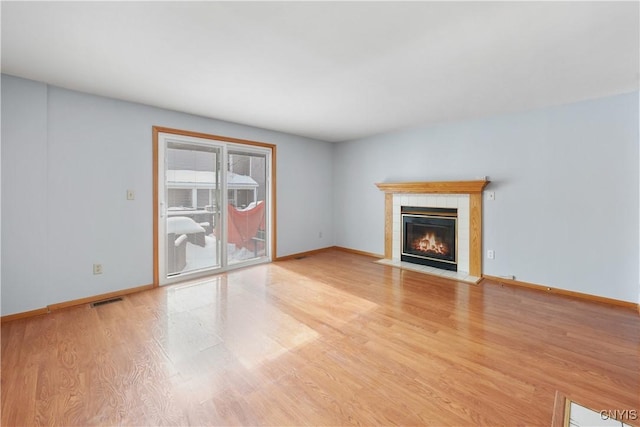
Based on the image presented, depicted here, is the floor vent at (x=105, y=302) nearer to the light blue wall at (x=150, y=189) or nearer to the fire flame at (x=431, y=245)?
the light blue wall at (x=150, y=189)

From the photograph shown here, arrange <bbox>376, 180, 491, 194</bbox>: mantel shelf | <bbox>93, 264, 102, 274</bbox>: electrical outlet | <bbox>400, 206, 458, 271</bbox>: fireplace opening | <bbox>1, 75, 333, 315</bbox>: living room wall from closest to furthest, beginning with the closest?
<bbox>1, 75, 333, 315</bbox>: living room wall
<bbox>93, 264, 102, 274</bbox>: electrical outlet
<bbox>376, 180, 491, 194</bbox>: mantel shelf
<bbox>400, 206, 458, 271</bbox>: fireplace opening

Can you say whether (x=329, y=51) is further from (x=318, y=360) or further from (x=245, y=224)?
(x=245, y=224)

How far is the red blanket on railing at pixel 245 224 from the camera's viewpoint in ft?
14.5

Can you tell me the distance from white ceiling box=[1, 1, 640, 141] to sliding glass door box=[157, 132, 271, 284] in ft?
2.53

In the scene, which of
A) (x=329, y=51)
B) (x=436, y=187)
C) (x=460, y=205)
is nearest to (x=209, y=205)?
(x=329, y=51)

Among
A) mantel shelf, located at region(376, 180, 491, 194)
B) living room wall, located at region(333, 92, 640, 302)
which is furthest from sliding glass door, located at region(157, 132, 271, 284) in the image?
living room wall, located at region(333, 92, 640, 302)

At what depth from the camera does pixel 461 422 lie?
4.81ft

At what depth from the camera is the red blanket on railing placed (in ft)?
14.5

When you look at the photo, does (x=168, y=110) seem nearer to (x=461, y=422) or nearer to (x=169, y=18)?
(x=169, y=18)

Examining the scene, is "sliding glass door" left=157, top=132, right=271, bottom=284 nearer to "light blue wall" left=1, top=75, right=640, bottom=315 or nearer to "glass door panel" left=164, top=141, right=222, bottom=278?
"glass door panel" left=164, top=141, right=222, bottom=278

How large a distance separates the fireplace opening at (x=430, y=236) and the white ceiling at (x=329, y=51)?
5.77 ft

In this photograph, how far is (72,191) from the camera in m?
2.96

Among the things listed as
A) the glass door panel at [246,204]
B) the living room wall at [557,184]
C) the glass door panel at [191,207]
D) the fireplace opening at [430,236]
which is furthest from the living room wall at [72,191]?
the living room wall at [557,184]

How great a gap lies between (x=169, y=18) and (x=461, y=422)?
295 centimetres
